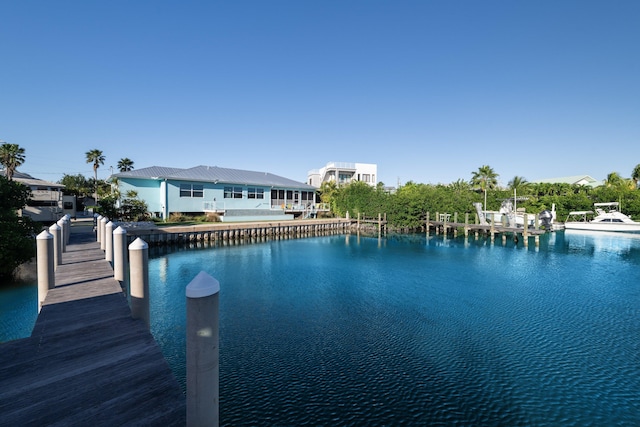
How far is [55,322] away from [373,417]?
5.76 m

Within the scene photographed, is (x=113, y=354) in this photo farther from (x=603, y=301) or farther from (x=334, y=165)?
(x=334, y=165)

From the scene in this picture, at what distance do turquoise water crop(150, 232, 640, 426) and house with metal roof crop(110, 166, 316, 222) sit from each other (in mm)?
14012

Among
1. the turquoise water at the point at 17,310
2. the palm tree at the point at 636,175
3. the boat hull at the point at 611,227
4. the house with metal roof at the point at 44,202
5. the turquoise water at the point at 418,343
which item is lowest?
the turquoise water at the point at 418,343

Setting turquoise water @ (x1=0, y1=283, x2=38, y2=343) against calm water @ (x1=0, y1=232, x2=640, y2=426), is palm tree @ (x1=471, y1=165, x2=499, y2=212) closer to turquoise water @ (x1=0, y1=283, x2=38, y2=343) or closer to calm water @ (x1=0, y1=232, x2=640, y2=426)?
calm water @ (x1=0, y1=232, x2=640, y2=426)

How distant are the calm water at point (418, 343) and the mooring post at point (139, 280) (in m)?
1.83

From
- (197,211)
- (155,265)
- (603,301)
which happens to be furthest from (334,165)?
(603,301)

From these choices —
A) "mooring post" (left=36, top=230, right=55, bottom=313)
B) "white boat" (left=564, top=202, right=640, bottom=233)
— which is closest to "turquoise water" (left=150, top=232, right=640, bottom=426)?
"mooring post" (left=36, top=230, right=55, bottom=313)

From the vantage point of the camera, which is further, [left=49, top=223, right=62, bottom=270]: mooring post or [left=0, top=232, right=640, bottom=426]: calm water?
[left=49, top=223, right=62, bottom=270]: mooring post

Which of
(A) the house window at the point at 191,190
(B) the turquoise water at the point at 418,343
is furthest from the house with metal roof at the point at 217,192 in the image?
(B) the turquoise water at the point at 418,343

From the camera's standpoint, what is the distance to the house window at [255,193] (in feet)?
115

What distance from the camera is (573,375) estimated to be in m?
6.86

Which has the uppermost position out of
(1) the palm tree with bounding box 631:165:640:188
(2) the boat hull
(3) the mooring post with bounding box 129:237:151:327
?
(1) the palm tree with bounding box 631:165:640:188

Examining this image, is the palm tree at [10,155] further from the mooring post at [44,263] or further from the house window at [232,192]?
the mooring post at [44,263]

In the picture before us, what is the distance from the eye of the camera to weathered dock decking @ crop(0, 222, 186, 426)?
10.5 ft
